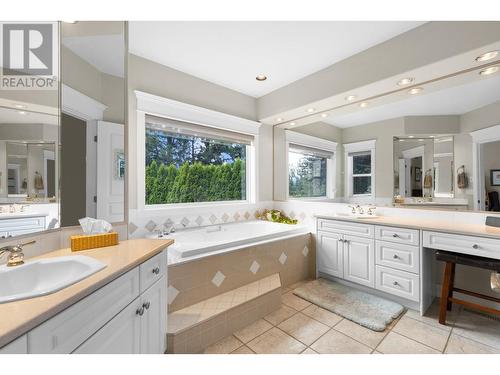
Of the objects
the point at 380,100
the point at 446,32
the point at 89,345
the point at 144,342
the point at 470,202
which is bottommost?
the point at 144,342

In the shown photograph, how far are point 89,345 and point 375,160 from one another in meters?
2.89

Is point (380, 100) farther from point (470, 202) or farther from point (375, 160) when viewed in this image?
point (470, 202)

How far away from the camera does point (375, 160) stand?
258 cm

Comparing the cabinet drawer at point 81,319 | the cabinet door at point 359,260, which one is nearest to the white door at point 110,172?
the cabinet drawer at point 81,319

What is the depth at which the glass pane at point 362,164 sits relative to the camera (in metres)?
2.64

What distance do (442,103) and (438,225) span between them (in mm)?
1212

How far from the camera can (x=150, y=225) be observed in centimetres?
244

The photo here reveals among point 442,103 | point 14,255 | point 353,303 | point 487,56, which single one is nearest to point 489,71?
point 487,56

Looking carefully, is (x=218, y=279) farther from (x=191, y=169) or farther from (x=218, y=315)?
(x=191, y=169)

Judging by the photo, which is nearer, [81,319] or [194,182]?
[81,319]

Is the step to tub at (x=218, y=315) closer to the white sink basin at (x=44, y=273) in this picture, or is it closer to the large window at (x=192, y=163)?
the white sink basin at (x=44, y=273)

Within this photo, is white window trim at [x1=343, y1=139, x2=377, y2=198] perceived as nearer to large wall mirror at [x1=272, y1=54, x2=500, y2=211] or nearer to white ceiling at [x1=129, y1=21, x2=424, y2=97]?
large wall mirror at [x1=272, y1=54, x2=500, y2=211]

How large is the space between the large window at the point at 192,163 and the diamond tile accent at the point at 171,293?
121cm
